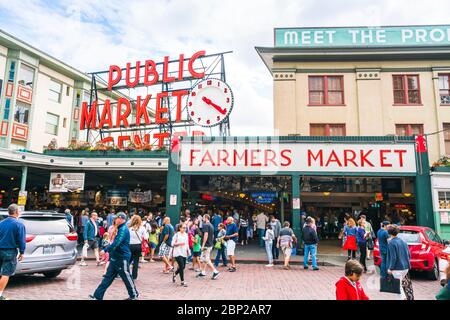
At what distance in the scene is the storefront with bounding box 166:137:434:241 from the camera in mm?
16234

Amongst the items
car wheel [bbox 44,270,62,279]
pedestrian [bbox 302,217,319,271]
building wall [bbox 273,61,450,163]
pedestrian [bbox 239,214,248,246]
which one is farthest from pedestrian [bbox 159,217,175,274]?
building wall [bbox 273,61,450,163]

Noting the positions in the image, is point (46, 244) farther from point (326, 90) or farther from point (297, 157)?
point (326, 90)

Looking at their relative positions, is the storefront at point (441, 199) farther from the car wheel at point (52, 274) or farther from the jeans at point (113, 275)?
the car wheel at point (52, 274)

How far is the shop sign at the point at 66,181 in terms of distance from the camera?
733 inches

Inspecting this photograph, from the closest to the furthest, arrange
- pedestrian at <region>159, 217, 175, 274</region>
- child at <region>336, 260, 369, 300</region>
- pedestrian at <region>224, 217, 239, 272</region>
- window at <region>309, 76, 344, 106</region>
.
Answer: child at <region>336, 260, 369, 300</region>
pedestrian at <region>159, 217, 175, 274</region>
pedestrian at <region>224, 217, 239, 272</region>
window at <region>309, 76, 344, 106</region>

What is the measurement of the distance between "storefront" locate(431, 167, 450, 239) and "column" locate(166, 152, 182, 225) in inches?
470

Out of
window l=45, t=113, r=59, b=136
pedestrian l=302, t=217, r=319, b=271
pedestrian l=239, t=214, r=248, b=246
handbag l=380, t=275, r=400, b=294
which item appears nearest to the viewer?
handbag l=380, t=275, r=400, b=294

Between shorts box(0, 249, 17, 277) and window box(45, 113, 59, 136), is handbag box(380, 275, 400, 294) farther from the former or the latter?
window box(45, 113, 59, 136)

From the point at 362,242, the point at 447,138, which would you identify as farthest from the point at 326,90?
the point at 362,242

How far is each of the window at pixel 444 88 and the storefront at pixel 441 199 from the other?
677cm

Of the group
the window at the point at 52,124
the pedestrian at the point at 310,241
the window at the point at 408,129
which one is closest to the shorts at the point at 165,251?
the pedestrian at the point at 310,241

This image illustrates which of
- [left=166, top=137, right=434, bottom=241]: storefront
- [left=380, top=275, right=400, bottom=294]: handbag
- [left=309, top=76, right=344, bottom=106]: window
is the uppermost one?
[left=309, top=76, right=344, bottom=106]: window
